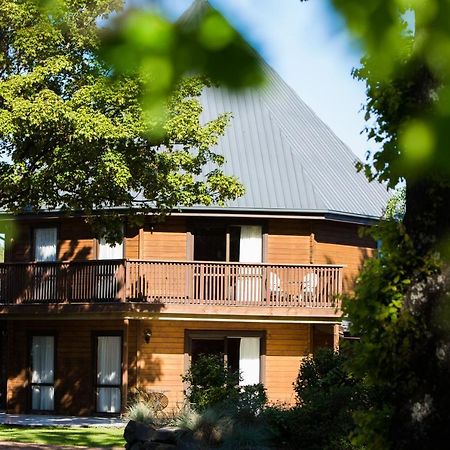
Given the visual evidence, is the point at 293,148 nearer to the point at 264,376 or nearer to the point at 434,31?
the point at 264,376

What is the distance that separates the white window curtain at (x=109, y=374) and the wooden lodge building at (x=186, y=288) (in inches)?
1.1

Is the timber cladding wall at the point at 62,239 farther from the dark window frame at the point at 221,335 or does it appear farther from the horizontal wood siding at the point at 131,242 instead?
the dark window frame at the point at 221,335

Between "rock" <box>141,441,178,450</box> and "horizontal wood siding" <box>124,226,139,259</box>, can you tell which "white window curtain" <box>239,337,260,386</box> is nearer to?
"horizontal wood siding" <box>124,226,139,259</box>

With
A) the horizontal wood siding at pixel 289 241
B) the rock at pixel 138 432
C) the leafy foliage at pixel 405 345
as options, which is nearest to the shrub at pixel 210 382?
the rock at pixel 138 432

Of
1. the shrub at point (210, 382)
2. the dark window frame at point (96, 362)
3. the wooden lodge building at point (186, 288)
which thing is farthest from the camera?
the dark window frame at point (96, 362)

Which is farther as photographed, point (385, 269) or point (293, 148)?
point (293, 148)

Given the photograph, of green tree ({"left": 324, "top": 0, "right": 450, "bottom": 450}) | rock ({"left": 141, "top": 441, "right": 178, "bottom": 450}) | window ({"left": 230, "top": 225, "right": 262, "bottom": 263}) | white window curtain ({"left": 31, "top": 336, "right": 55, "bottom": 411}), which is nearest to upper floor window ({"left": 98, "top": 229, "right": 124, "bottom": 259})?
white window curtain ({"left": 31, "top": 336, "right": 55, "bottom": 411})

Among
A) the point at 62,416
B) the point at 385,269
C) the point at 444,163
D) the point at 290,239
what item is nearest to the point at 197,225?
the point at 290,239

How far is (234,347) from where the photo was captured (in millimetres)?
27656

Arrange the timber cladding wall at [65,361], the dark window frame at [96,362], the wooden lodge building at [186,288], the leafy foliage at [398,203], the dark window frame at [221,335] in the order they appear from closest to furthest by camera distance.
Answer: the wooden lodge building at [186,288]
the dark window frame at [221,335]
the dark window frame at [96,362]
the timber cladding wall at [65,361]
the leafy foliage at [398,203]

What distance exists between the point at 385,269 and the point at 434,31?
8268 mm

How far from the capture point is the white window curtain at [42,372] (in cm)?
2847

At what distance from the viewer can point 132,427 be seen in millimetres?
16516

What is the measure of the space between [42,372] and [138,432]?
1312 cm
